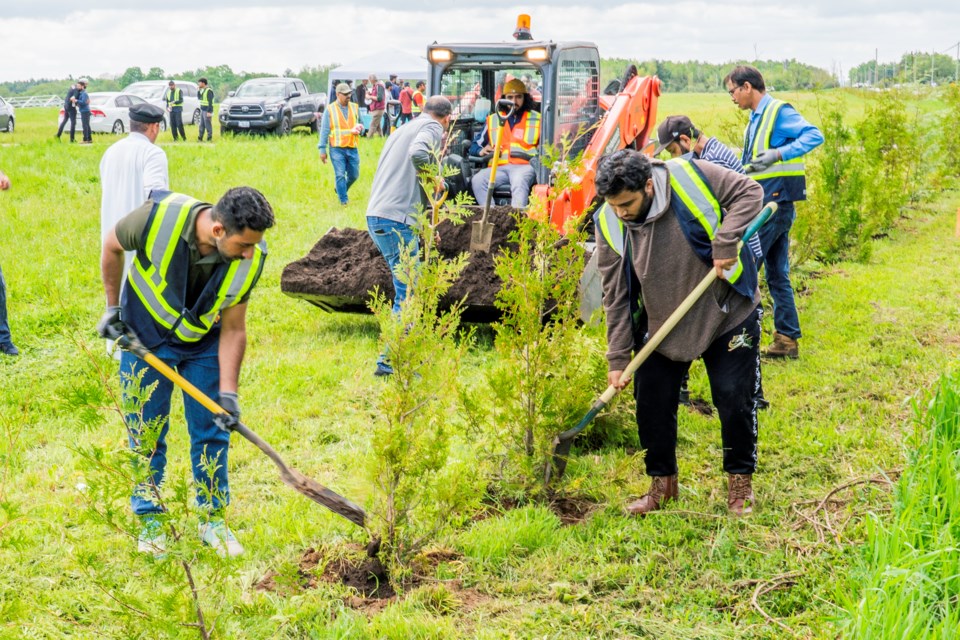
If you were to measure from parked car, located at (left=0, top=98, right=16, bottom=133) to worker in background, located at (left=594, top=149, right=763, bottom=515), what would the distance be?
950 inches

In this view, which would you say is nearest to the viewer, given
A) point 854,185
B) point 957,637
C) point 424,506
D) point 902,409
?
point 957,637

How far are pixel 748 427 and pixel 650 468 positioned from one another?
0.53 meters

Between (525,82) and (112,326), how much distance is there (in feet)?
18.7

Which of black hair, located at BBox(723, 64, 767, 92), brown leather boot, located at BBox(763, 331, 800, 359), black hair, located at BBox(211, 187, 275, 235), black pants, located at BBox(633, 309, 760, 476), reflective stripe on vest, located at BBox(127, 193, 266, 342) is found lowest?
brown leather boot, located at BBox(763, 331, 800, 359)

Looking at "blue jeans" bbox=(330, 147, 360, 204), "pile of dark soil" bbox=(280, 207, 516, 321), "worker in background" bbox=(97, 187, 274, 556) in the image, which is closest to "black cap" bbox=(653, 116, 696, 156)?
"pile of dark soil" bbox=(280, 207, 516, 321)

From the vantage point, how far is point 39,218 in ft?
41.0

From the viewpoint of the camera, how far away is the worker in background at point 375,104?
2427cm

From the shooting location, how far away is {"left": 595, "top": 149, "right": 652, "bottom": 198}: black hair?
4016 millimetres

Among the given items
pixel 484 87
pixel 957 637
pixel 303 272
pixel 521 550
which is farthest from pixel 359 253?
pixel 957 637

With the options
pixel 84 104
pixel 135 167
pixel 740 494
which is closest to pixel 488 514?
pixel 740 494

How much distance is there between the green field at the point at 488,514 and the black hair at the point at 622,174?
1.47 metres

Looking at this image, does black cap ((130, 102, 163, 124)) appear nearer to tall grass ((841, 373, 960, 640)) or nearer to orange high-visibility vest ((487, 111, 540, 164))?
orange high-visibility vest ((487, 111, 540, 164))

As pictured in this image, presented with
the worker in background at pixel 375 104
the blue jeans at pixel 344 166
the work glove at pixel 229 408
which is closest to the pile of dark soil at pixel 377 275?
the work glove at pixel 229 408

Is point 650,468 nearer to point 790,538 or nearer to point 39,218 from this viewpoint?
point 790,538
